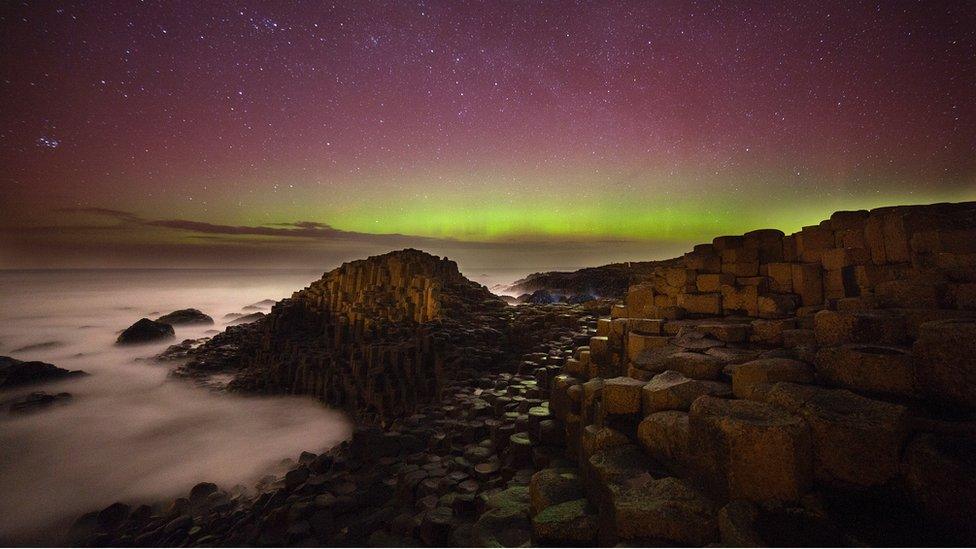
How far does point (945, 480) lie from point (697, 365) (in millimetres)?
2087

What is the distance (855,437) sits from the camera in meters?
2.43

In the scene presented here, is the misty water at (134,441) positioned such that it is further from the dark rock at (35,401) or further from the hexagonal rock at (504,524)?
the hexagonal rock at (504,524)

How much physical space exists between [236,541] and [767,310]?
8.68 m

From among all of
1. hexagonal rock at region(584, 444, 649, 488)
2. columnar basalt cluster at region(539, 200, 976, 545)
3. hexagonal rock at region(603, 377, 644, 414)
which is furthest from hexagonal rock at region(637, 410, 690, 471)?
hexagonal rock at region(603, 377, 644, 414)

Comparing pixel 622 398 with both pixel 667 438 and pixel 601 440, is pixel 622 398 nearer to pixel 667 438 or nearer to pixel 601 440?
pixel 601 440

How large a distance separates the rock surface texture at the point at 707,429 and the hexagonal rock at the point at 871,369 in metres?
0.01

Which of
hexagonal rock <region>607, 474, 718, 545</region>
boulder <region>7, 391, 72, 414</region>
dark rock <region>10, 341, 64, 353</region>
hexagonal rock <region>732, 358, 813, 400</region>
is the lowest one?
dark rock <region>10, 341, 64, 353</region>

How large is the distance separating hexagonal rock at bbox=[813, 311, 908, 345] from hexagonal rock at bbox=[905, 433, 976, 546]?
4.43 feet

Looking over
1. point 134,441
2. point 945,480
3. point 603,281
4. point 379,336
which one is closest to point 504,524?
point 945,480

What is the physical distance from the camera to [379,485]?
5922mm

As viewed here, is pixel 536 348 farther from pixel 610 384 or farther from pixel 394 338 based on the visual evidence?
pixel 610 384

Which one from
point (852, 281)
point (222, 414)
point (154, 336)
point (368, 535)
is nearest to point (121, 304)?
point (154, 336)

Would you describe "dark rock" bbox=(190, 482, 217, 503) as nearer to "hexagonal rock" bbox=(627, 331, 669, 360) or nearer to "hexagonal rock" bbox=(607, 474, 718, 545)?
"hexagonal rock" bbox=(607, 474, 718, 545)

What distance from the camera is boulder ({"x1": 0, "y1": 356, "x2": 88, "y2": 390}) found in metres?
16.7
